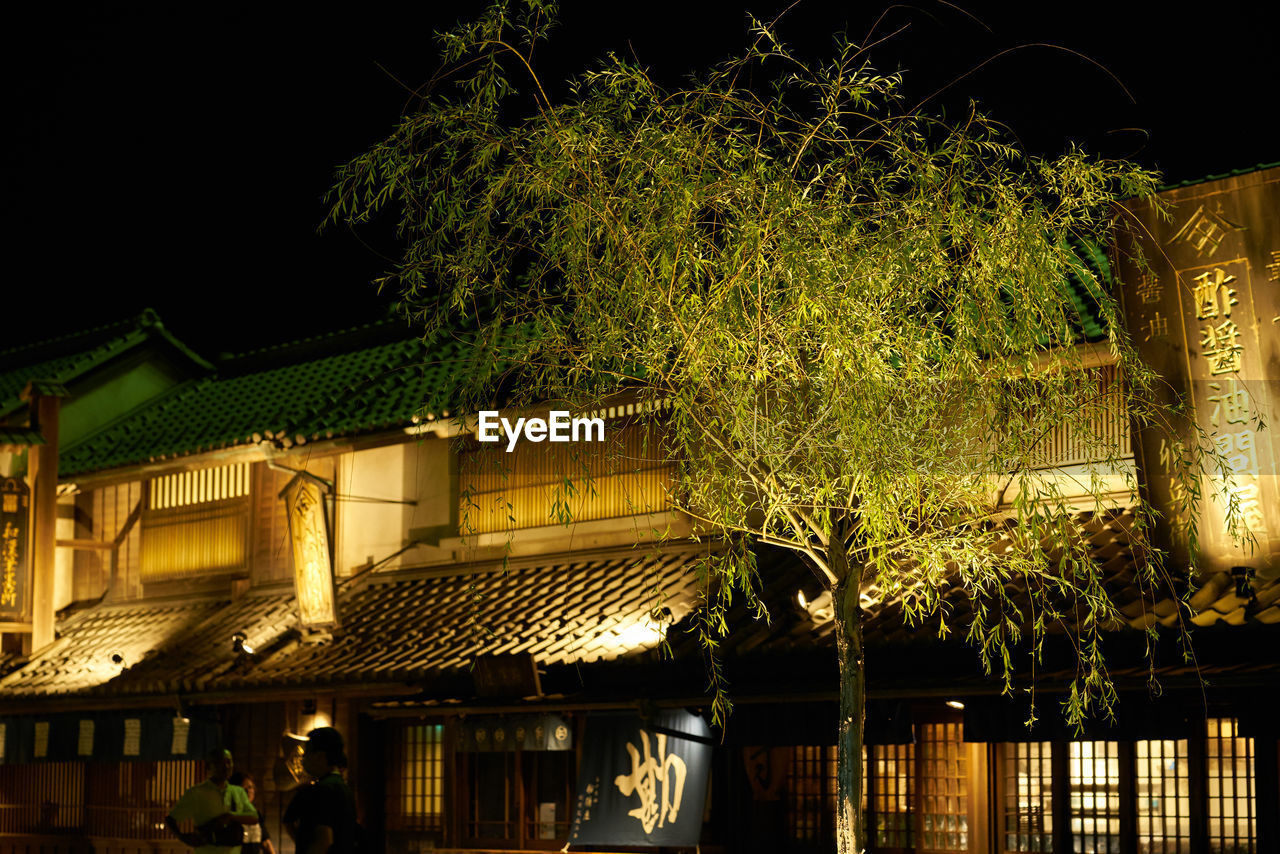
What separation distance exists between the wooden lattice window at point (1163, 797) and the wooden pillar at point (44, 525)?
53.0 feet

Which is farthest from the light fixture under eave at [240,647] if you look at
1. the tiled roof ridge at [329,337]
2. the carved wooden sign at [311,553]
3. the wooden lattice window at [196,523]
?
the tiled roof ridge at [329,337]

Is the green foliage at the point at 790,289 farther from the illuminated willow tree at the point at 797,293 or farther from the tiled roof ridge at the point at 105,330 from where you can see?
the tiled roof ridge at the point at 105,330

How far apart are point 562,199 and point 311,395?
1475cm

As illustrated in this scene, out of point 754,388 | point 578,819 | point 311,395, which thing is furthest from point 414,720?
point 754,388

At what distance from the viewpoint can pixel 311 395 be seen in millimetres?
24547

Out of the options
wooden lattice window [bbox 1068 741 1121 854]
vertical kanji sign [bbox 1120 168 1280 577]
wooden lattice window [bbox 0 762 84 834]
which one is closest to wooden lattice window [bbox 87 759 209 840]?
wooden lattice window [bbox 0 762 84 834]

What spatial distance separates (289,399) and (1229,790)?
1604 centimetres

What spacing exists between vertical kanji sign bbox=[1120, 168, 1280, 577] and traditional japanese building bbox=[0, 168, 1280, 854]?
0.03 metres

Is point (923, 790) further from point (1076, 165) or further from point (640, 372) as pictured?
point (1076, 165)

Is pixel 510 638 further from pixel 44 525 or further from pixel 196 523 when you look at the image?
pixel 44 525

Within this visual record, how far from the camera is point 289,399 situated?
24.8 metres

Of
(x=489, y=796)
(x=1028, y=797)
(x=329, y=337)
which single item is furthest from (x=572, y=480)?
(x=329, y=337)

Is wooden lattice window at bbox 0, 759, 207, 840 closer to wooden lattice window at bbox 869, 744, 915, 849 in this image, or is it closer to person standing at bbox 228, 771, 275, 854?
person standing at bbox 228, 771, 275, 854

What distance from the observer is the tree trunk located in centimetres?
1055
